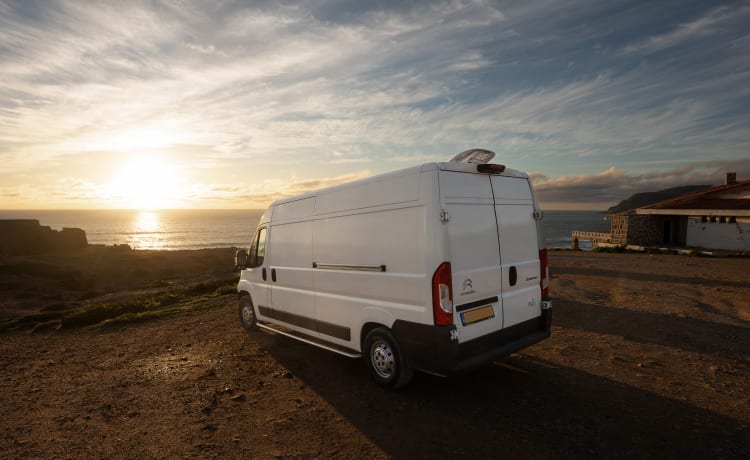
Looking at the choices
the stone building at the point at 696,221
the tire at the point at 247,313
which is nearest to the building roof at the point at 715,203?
the stone building at the point at 696,221

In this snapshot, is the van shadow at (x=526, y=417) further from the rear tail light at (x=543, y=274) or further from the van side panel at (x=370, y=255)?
the rear tail light at (x=543, y=274)

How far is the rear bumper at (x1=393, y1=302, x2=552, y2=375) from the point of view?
14.1 ft

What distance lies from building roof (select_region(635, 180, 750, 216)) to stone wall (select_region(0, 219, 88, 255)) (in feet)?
163

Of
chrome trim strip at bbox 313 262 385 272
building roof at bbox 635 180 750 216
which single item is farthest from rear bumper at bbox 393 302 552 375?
building roof at bbox 635 180 750 216

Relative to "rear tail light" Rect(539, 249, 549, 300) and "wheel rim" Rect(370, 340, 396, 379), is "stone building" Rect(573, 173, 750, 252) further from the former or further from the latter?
"wheel rim" Rect(370, 340, 396, 379)

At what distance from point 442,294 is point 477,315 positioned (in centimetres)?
66

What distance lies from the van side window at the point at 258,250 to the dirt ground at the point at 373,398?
4.91 ft

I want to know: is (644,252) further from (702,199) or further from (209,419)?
(209,419)

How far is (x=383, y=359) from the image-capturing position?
5.11 metres

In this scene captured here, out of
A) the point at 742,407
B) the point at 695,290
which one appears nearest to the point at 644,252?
the point at 695,290

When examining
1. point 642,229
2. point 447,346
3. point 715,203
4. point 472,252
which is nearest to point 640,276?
point 472,252

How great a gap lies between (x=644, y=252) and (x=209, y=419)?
89.2ft

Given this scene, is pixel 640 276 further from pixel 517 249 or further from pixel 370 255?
pixel 370 255

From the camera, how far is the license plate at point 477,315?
450 cm
